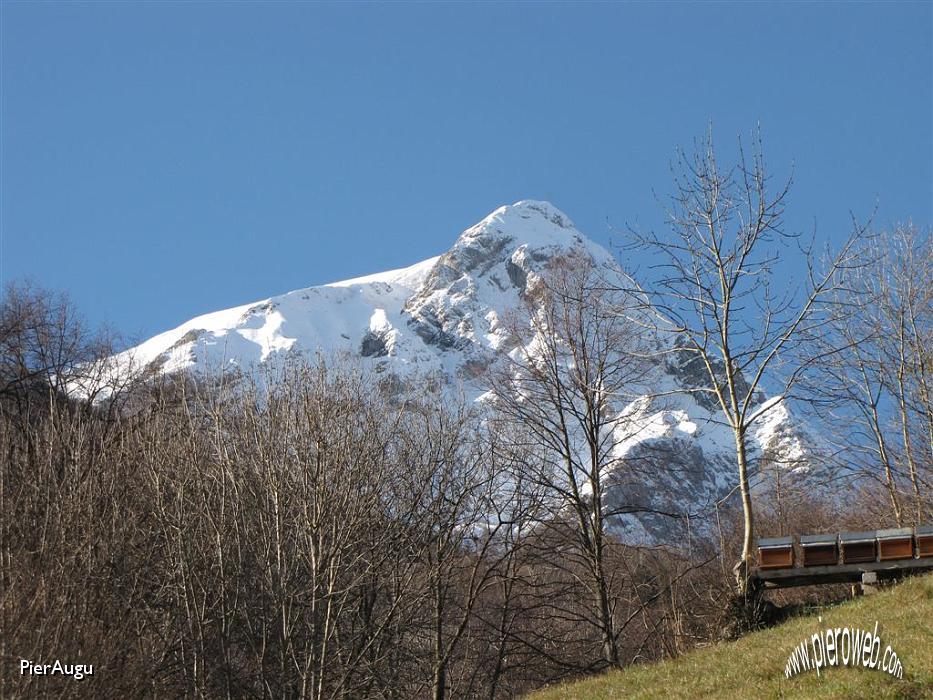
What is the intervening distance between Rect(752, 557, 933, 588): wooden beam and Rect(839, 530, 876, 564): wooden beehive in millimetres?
83

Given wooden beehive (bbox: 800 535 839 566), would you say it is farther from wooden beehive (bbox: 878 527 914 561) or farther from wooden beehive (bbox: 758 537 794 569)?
wooden beehive (bbox: 878 527 914 561)

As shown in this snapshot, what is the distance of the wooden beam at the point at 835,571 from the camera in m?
14.7

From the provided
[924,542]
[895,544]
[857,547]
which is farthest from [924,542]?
[857,547]

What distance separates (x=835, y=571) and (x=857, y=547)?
1.68 ft

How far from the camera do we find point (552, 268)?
2162cm

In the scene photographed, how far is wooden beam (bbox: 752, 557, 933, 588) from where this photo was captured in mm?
14742

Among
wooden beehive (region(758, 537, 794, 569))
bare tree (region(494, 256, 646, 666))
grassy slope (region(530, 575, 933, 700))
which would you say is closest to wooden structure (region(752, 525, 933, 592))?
wooden beehive (region(758, 537, 794, 569))

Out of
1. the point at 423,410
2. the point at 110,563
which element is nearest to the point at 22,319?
the point at 423,410

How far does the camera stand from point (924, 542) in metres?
14.9

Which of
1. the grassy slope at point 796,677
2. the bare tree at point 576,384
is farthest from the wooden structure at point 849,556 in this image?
the bare tree at point 576,384

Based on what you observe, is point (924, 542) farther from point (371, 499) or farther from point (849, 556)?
point (371, 499)

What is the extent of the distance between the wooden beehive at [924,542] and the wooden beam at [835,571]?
0.34 feet

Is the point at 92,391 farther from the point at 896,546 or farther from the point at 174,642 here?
the point at 896,546

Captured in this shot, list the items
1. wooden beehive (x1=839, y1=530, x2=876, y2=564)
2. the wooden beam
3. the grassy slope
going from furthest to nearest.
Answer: wooden beehive (x1=839, y1=530, x2=876, y2=564)
the wooden beam
the grassy slope
